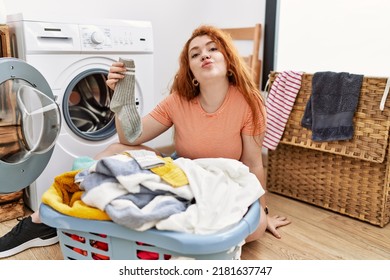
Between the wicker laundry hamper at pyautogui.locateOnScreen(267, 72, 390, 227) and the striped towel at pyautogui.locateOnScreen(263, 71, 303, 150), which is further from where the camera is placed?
the striped towel at pyautogui.locateOnScreen(263, 71, 303, 150)

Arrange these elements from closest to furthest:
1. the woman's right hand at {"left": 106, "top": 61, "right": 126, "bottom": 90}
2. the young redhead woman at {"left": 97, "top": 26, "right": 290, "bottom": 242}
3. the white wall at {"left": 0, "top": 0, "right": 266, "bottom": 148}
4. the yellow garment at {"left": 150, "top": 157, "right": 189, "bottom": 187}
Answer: the yellow garment at {"left": 150, "top": 157, "right": 189, "bottom": 187} < the woman's right hand at {"left": 106, "top": 61, "right": 126, "bottom": 90} < the young redhead woman at {"left": 97, "top": 26, "right": 290, "bottom": 242} < the white wall at {"left": 0, "top": 0, "right": 266, "bottom": 148}

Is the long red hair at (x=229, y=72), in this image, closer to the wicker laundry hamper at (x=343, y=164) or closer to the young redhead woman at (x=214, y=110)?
the young redhead woman at (x=214, y=110)

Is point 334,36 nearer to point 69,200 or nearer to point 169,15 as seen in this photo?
point 169,15

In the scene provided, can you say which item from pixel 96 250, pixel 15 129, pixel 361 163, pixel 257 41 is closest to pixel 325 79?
pixel 361 163

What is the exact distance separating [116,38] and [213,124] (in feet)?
2.29

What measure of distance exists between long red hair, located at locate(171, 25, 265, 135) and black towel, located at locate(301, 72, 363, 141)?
333mm

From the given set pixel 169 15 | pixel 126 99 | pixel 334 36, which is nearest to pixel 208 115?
pixel 126 99

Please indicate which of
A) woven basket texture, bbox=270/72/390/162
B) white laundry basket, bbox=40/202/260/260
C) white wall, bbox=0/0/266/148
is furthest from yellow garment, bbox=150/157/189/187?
white wall, bbox=0/0/266/148

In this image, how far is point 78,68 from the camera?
166 cm

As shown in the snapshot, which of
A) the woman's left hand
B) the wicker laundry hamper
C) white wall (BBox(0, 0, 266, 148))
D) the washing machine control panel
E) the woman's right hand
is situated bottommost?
the woman's left hand

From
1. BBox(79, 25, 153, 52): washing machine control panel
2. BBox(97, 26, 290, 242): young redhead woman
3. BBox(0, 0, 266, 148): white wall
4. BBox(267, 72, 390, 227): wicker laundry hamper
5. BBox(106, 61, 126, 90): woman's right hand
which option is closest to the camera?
BBox(106, 61, 126, 90): woman's right hand

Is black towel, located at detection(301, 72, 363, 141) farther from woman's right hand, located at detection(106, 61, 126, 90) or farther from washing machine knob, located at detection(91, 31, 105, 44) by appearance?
washing machine knob, located at detection(91, 31, 105, 44)

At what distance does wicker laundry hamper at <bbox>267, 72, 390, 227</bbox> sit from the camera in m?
1.50

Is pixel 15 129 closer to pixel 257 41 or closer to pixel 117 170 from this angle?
pixel 117 170
